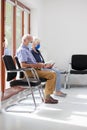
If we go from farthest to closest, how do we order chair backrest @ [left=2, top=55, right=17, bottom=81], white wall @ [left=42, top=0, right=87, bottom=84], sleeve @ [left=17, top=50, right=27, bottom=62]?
white wall @ [left=42, top=0, right=87, bottom=84] < sleeve @ [left=17, top=50, right=27, bottom=62] < chair backrest @ [left=2, top=55, right=17, bottom=81]

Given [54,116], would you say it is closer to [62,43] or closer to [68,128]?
[68,128]

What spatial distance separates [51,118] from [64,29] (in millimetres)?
4302

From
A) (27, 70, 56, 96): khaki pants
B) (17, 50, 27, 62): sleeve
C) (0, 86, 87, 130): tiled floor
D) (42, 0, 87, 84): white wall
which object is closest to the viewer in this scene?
(0, 86, 87, 130): tiled floor

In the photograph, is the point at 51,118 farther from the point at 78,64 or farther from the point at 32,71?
the point at 78,64

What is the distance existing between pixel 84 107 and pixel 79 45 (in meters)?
3.26

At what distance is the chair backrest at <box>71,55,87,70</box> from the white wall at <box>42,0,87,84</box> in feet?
0.85

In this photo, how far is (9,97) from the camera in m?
4.93

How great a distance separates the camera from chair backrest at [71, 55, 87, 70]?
7.52 meters

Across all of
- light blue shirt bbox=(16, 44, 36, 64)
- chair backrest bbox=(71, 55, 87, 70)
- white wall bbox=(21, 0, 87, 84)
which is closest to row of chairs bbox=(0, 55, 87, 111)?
chair backrest bbox=(71, 55, 87, 70)

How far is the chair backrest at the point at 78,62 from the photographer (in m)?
7.52

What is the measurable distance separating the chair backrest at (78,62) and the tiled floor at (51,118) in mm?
2397

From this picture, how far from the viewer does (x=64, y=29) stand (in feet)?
25.6

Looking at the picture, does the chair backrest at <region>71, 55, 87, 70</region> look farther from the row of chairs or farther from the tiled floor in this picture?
the tiled floor

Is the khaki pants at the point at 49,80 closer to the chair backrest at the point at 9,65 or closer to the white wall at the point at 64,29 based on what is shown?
the chair backrest at the point at 9,65
